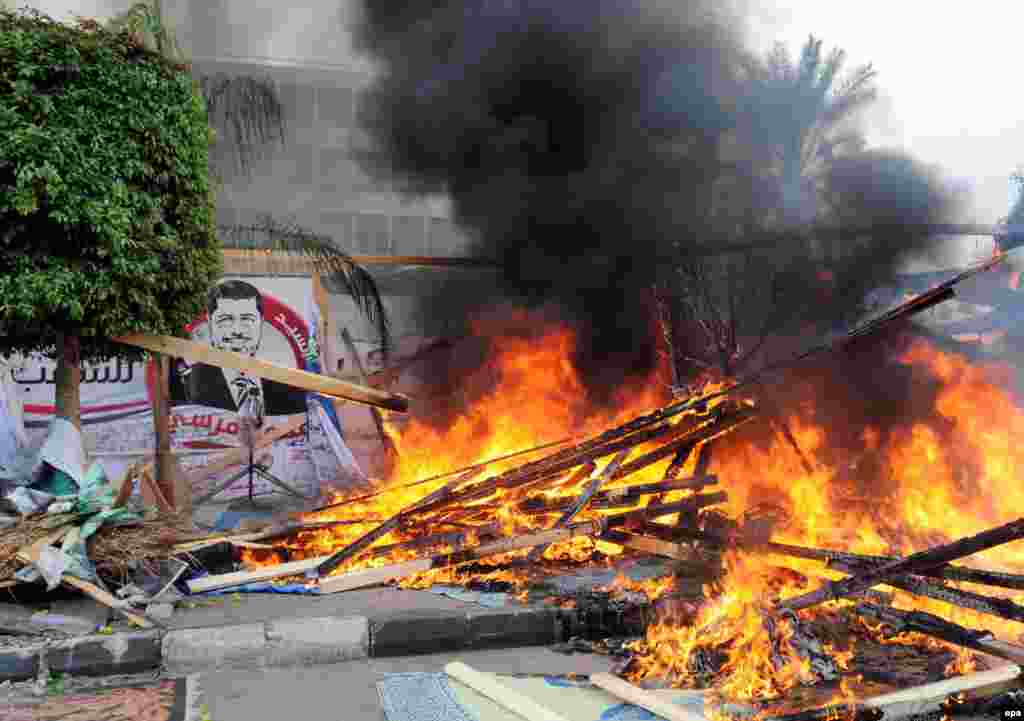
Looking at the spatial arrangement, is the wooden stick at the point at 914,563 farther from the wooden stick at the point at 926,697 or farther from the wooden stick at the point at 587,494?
the wooden stick at the point at 587,494

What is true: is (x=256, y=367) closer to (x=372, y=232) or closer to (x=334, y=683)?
(x=334, y=683)

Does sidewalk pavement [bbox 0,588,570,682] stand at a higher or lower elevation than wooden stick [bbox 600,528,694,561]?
lower

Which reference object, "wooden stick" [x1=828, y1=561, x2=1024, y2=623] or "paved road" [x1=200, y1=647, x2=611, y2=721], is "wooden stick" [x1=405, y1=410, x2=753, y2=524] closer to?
"paved road" [x1=200, y1=647, x2=611, y2=721]

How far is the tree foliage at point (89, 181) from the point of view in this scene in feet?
19.5

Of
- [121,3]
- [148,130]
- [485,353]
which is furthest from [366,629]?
[121,3]

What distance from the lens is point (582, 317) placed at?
10422 mm

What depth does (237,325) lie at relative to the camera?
1057cm

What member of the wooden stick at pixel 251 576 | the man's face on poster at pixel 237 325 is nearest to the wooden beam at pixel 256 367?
the wooden stick at pixel 251 576

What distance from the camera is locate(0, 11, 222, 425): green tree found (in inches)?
234

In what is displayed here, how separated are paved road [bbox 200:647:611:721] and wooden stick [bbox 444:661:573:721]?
372 mm

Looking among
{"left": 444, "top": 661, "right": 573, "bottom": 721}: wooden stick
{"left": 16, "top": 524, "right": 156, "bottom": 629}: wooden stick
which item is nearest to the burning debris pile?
{"left": 16, "top": 524, "right": 156, "bottom": 629}: wooden stick

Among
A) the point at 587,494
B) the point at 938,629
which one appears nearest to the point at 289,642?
the point at 587,494

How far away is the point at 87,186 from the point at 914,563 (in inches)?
239

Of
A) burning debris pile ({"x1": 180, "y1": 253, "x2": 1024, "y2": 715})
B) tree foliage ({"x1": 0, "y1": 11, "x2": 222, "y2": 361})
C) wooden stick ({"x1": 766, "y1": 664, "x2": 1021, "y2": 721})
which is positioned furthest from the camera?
tree foliage ({"x1": 0, "y1": 11, "x2": 222, "y2": 361})
